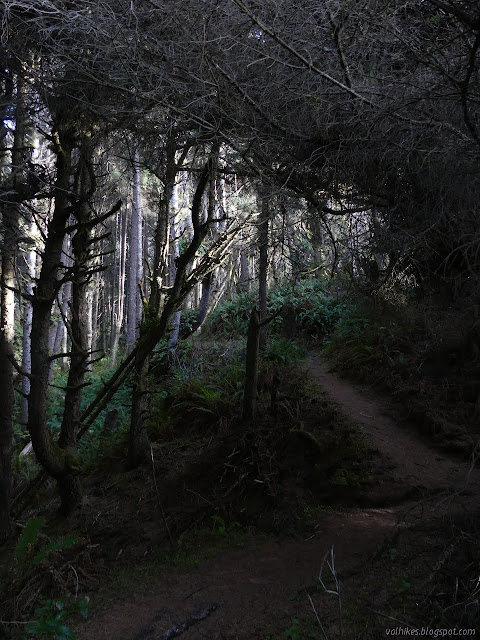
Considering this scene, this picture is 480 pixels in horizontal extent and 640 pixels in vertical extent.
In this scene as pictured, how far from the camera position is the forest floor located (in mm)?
2953

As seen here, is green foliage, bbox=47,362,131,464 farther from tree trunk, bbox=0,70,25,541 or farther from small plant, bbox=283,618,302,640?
small plant, bbox=283,618,302,640

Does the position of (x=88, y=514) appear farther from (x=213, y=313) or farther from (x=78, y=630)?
(x=213, y=313)

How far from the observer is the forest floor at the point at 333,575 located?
2953mm

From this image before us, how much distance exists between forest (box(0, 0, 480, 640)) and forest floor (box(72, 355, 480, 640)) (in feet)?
0.08

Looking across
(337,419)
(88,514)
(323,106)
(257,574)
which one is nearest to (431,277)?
(337,419)

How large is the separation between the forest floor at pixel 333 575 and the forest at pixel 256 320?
26mm

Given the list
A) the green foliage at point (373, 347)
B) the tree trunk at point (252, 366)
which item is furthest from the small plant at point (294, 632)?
the green foliage at point (373, 347)

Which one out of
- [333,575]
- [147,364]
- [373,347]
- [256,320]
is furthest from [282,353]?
[333,575]

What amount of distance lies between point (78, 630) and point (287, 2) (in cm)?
587

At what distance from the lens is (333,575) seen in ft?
9.17

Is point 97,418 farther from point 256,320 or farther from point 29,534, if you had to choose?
point 29,534

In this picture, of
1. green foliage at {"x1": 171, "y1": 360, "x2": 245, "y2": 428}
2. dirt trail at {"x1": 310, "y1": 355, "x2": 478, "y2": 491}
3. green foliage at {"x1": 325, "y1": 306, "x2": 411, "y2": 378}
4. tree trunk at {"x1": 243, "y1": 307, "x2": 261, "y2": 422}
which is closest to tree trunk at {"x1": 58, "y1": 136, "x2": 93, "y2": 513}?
tree trunk at {"x1": 243, "y1": 307, "x2": 261, "y2": 422}

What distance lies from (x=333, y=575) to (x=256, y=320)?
11.7 feet

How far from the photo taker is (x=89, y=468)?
23.3 feet
